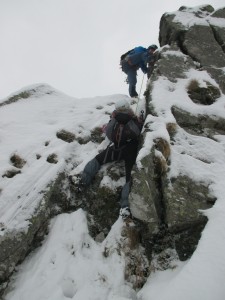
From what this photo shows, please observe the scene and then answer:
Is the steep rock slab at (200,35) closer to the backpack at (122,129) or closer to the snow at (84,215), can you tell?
the snow at (84,215)

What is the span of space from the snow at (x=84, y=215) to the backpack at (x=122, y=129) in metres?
0.50

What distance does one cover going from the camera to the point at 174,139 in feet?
32.2

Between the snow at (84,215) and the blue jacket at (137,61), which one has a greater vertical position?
the blue jacket at (137,61)

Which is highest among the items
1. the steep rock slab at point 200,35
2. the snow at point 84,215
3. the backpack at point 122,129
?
the steep rock slab at point 200,35

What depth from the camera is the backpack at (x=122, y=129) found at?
387 inches

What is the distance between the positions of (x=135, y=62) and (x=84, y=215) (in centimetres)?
910

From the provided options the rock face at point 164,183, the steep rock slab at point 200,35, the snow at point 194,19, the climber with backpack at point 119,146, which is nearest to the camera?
the rock face at point 164,183

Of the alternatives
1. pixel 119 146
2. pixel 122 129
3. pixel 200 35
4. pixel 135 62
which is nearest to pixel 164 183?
pixel 119 146

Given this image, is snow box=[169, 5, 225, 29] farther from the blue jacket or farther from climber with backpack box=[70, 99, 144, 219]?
climber with backpack box=[70, 99, 144, 219]

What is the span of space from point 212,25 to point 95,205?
12235 mm

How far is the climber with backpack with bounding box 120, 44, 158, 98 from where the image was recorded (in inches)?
595

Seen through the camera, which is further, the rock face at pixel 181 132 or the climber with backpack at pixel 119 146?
the climber with backpack at pixel 119 146

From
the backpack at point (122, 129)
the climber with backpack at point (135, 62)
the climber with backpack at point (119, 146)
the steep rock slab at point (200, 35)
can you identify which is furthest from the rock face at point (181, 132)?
the climber with backpack at point (135, 62)

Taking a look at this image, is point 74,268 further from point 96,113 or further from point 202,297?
point 96,113
